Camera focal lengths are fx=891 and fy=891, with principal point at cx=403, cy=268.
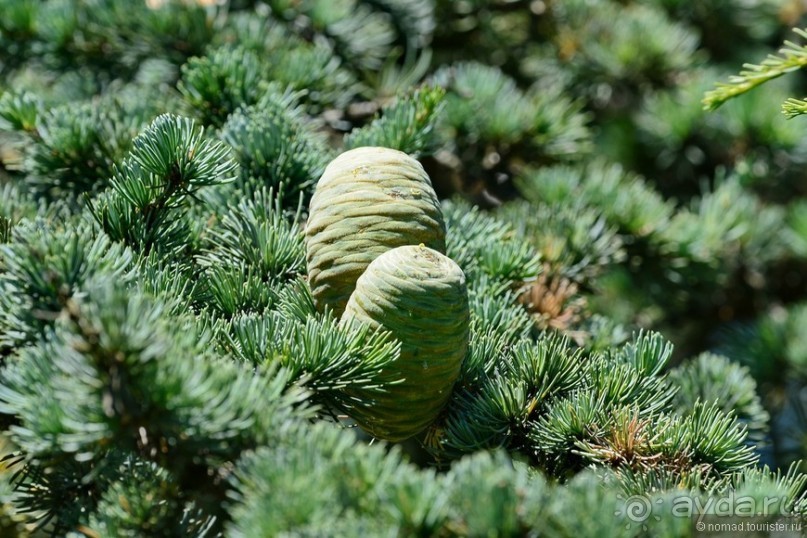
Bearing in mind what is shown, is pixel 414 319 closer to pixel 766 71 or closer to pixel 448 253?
pixel 448 253

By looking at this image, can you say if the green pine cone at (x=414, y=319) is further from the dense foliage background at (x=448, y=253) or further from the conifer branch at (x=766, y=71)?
the conifer branch at (x=766, y=71)

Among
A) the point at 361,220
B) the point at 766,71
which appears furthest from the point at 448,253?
the point at 766,71

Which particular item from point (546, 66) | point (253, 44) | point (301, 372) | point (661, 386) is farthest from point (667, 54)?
point (301, 372)

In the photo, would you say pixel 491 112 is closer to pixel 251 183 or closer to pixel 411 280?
pixel 251 183

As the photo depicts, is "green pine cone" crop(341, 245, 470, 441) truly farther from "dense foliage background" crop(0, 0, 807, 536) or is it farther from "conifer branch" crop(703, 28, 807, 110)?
"conifer branch" crop(703, 28, 807, 110)

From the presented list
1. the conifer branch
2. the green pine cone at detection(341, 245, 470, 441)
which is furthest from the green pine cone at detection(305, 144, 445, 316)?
the conifer branch
